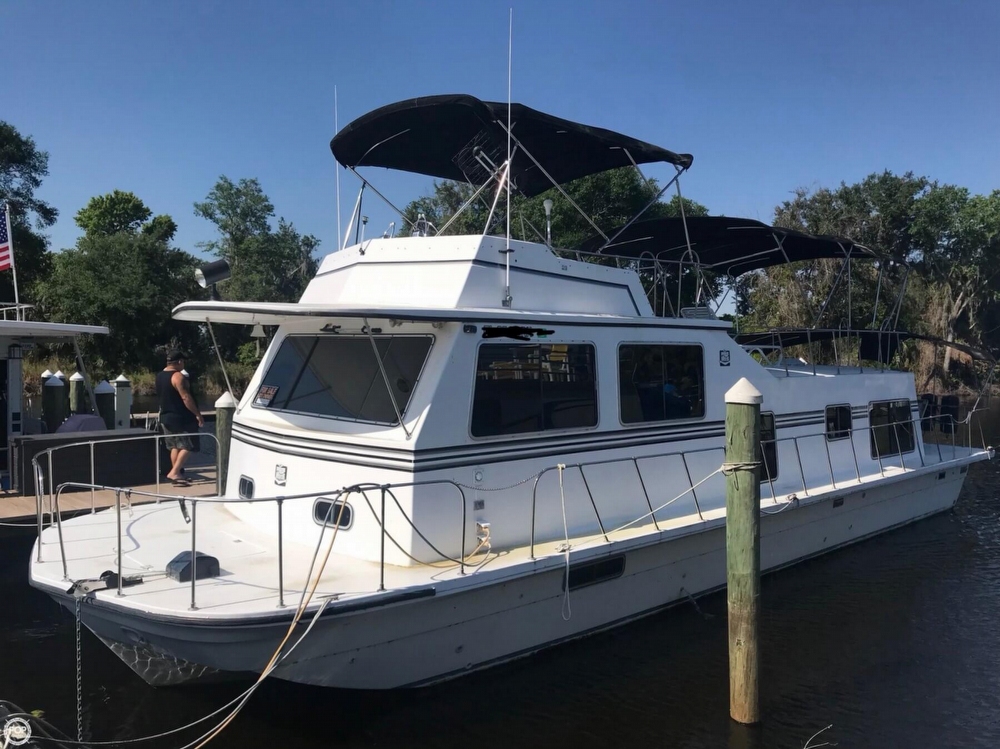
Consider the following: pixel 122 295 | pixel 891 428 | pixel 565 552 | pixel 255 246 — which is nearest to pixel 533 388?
pixel 565 552

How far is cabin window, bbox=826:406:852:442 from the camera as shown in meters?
9.37

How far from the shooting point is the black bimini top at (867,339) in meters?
10.5

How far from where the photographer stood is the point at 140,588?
16.2 ft

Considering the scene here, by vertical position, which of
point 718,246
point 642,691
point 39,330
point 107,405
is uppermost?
point 718,246

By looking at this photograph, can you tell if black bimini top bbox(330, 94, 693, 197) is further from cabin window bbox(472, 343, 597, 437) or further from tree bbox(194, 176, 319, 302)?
tree bbox(194, 176, 319, 302)

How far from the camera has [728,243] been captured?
10.2 meters

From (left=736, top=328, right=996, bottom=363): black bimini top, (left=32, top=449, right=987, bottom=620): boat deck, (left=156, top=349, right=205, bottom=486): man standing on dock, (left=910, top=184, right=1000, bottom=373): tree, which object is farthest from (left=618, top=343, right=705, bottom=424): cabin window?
(left=910, top=184, right=1000, bottom=373): tree

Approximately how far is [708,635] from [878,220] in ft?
107

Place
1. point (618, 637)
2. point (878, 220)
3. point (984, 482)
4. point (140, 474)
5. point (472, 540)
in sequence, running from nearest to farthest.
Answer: point (472, 540), point (618, 637), point (140, 474), point (984, 482), point (878, 220)

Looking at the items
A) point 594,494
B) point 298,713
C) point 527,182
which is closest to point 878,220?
point 527,182

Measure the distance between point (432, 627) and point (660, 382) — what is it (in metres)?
3.28

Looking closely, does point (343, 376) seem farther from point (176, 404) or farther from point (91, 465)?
point (176, 404)

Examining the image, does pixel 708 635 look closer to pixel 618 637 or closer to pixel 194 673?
pixel 618 637

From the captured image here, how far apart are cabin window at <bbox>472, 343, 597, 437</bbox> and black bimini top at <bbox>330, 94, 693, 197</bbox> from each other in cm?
175
